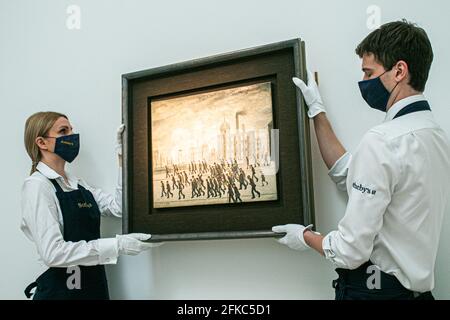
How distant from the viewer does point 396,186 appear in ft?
3.68

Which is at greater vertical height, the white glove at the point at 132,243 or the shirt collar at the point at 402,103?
the shirt collar at the point at 402,103

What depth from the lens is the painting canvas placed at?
148cm

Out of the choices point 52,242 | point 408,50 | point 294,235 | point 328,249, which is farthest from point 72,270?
point 408,50

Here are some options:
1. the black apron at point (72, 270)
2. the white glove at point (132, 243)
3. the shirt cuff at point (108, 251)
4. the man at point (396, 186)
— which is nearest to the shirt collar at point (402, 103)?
→ the man at point (396, 186)

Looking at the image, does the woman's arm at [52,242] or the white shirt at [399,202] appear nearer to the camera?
the white shirt at [399,202]

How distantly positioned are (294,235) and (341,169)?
25cm

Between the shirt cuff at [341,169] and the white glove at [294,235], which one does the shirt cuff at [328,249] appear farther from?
the shirt cuff at [341,169]

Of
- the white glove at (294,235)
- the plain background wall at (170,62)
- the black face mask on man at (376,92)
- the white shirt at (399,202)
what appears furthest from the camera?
the plain background wall at (170,62)

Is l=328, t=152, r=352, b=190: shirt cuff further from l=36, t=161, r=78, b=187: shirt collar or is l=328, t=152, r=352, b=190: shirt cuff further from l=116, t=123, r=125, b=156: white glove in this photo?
l=36, t=161, r=78, b=187: shirt collar

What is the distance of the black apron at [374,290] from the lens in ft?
3.78

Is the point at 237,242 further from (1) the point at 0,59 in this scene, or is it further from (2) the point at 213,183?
(1) the point at 0,59

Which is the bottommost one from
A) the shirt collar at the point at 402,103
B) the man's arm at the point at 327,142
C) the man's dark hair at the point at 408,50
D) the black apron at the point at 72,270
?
the black apron at the point at 72,270

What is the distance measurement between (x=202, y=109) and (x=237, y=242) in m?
0.47

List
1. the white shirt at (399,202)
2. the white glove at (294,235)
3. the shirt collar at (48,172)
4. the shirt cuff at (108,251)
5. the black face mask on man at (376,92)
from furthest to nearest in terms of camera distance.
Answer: the shirt collar at (48,172)
the shirt cuff at (108,251)
the white glove at (294,235)
the black face mask on man at (376,92)
the white shirt at (399,202)
